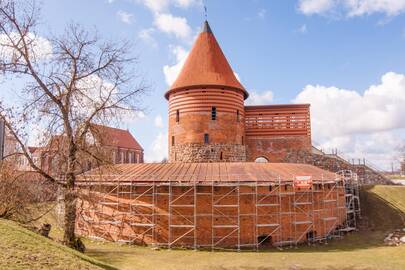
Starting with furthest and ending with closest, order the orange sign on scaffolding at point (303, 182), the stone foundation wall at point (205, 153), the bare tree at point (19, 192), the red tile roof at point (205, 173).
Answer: the stone foundation wall at point (205, 153)
the orange sign on scaffolding at point (303, 182)
the red tile roof at point (205, 173)
the bare tree at point (19, 192)

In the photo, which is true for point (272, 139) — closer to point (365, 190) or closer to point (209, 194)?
point (365, 190)

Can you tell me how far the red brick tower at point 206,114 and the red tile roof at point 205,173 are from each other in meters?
3.23

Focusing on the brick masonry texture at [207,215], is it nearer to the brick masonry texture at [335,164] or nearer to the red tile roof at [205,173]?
the red tile roof at [205,173]

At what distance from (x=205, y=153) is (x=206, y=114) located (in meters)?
2.55

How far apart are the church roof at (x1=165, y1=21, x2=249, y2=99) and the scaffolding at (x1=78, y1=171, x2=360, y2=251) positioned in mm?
8363

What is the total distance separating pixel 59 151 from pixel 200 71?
13.4 m

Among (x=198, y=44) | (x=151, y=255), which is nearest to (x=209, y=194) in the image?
(x=151, y=255)

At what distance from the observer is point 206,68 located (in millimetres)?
24203

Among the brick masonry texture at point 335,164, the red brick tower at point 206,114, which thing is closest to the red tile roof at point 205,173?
the red brick tower at point 206,114

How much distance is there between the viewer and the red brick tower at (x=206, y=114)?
22.9 meters

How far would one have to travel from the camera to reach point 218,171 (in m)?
18.3

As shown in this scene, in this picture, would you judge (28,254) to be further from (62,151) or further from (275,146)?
(275,146)

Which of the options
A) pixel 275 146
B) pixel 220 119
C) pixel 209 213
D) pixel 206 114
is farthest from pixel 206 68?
pixel 209 213

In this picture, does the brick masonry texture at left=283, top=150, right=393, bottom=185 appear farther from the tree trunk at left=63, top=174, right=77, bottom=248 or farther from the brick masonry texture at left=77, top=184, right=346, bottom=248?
the tree trunk at left=63, top=174, right=77, bottom=248
